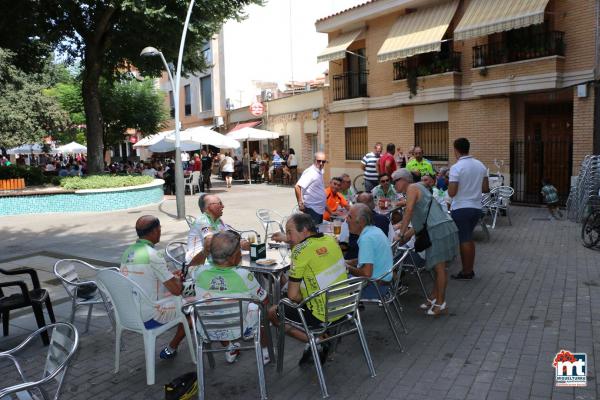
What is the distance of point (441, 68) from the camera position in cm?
1591

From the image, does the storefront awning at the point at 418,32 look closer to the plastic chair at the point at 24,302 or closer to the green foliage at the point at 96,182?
the green foliage at the point at 96,182

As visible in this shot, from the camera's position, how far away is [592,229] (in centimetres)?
820

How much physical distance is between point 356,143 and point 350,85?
2.30 meters

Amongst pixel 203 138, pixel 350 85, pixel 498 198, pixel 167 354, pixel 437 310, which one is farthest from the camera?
pixel 350 85

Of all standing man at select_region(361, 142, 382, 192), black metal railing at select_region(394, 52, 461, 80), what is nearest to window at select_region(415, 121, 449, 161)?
black metal railing at select_region(394, 52, 461, 80)

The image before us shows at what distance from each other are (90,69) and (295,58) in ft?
51.6

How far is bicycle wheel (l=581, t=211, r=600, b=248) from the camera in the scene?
26.5 ft

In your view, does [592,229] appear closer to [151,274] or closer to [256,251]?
[256,251]

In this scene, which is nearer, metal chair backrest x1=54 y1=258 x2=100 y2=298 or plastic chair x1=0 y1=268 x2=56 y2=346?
plastic chair x1=0 y1=268 x2=56 y2=346

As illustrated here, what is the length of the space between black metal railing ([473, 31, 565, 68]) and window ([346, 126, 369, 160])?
18.9 ft

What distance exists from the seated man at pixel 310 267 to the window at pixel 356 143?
52.5 ft

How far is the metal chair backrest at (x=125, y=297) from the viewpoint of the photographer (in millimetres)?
4027

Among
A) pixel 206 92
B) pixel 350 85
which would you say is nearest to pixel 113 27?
pixel 350 85

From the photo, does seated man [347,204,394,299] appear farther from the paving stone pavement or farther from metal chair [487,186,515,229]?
metal chair [487,186,515,229]
